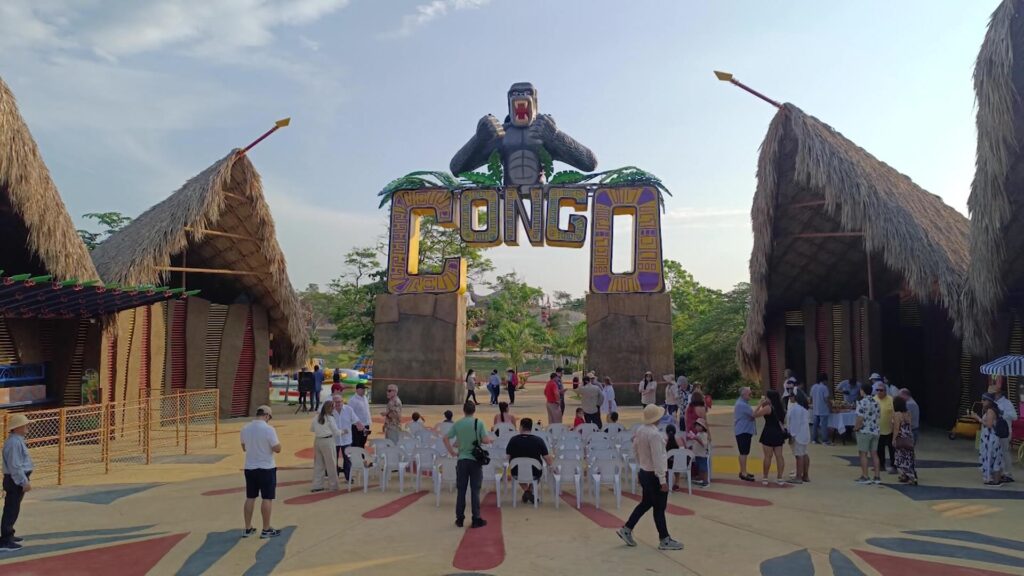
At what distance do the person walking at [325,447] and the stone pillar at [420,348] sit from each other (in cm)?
1449

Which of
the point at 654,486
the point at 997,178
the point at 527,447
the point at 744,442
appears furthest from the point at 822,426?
the point at 654,486

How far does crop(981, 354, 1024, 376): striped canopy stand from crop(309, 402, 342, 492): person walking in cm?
1115

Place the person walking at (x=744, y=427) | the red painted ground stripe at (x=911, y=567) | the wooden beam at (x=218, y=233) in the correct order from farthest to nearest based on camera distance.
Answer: the wooden beam at (x=218, y=233), the person walking at (x=744, y=427), the red painted ground stripe at (x=911, y=567)

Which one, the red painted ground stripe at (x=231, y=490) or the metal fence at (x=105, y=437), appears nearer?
the red painted ground stripe at (x=231, y=490)

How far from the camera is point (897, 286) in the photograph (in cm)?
1914

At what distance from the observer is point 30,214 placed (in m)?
13.4

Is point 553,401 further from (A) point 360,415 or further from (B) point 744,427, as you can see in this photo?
(A) point 360,415

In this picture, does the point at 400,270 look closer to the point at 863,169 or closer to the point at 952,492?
the point at 863,169

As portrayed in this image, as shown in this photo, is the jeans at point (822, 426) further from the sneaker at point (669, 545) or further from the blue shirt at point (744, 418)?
the sneaker at point (669, 545)

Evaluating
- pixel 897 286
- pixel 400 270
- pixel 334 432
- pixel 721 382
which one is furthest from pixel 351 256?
pixel 334 432

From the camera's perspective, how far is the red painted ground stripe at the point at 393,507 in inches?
331

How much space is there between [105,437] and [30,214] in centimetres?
482

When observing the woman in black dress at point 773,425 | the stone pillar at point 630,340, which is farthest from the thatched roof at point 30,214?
the stone pillar at point 630,340

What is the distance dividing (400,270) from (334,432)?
52.8 ft
